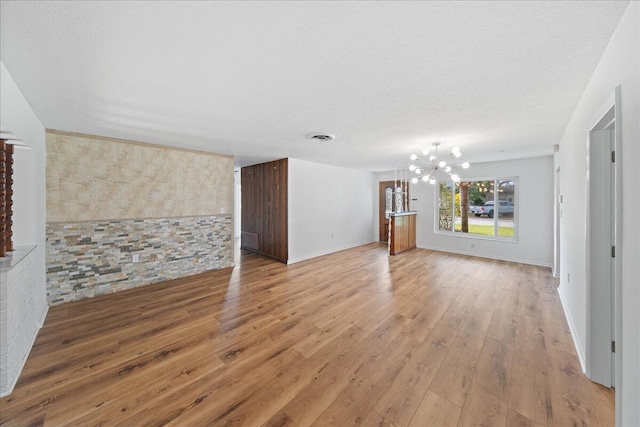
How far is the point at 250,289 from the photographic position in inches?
153

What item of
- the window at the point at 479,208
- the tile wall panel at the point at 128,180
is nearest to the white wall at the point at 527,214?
the window at the point at 479,208

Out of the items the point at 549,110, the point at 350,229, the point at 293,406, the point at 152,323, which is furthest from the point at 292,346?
the point at 350,229

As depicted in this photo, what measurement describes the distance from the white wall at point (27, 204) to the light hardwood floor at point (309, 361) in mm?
229

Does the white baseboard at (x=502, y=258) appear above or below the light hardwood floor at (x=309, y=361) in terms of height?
Result: above

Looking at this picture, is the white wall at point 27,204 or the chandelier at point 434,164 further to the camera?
the chandelier at point 434,164

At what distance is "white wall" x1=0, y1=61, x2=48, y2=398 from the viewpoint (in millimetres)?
1894

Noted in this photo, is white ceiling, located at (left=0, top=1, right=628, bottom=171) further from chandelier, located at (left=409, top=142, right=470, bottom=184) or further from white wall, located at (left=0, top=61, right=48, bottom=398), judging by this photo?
chandelier, located at (left=409, top=142, right=470, bottom=184)

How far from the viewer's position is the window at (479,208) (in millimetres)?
5797

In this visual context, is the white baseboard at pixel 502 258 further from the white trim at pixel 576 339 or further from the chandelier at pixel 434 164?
the white trim at pixel 576 339

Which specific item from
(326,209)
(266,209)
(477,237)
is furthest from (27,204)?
(477,237)

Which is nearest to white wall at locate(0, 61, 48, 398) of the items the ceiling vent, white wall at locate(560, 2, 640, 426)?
the ceiling vent

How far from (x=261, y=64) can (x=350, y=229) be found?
5.97 metres

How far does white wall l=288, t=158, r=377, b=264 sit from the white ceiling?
269cm

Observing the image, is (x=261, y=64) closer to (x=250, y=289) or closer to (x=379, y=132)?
(x=379, y=132)
